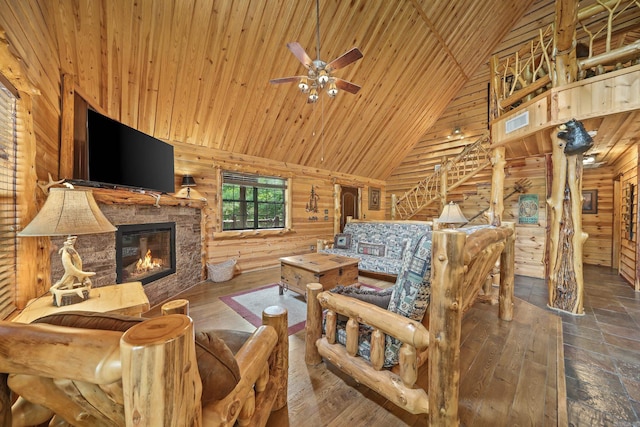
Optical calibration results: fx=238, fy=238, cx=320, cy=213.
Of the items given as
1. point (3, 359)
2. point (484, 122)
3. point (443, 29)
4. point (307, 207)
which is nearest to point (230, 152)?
point (307, 207)

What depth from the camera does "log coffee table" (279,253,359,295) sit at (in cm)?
300

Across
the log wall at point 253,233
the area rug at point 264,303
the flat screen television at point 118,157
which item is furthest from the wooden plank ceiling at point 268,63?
the area rug at point 264,303

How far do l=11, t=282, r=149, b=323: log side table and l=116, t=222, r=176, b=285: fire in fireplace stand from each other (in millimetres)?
1112

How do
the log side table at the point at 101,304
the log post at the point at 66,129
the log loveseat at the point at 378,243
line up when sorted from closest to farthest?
the log side table at the point at 101,304
the log post at the point at 66,129
the log loveseat at the point at 378,243

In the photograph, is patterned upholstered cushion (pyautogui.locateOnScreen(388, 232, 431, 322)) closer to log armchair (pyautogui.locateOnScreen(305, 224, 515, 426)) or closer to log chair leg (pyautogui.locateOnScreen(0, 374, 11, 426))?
log armchair (pyautogui.locateOnScreen(305, 224, 515, 426))

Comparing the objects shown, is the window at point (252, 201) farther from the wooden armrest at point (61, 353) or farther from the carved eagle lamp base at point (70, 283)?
the wooden armrest at point (61, 353)

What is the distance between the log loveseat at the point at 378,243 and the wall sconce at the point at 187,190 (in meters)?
2.62

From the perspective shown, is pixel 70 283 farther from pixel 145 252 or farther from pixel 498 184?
pixel 498 184

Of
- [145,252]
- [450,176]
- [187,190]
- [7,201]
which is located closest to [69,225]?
[7,201]

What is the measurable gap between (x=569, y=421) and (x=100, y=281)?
395 centimetres

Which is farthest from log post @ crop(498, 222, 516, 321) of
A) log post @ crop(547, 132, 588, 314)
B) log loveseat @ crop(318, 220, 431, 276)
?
log loveseat @ crop(318, 220, 431, 276)

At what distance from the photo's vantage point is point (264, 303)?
3.15 m

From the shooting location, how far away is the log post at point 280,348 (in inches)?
50.3

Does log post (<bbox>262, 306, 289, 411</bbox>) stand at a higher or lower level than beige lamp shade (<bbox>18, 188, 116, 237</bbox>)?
lower
